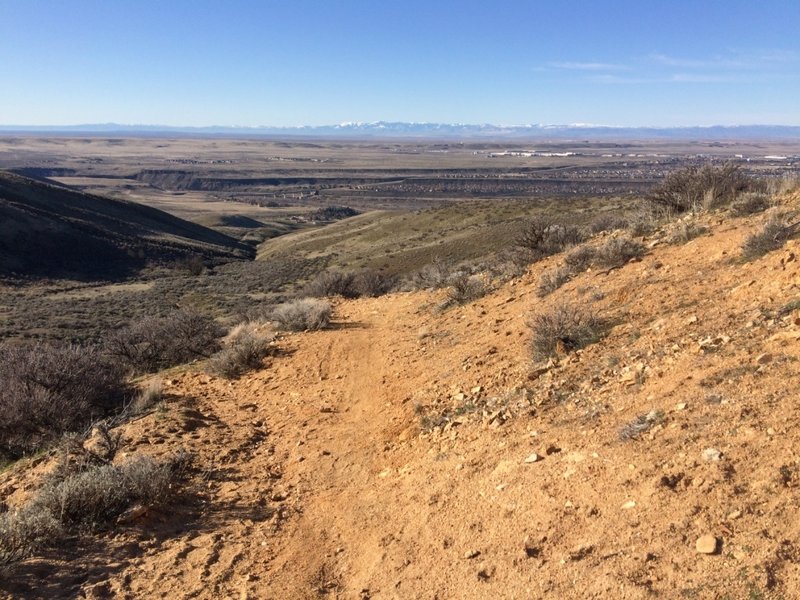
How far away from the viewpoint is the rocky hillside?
380 cm

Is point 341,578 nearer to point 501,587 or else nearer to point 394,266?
point 501,587

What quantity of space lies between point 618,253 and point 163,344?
9.81 meters

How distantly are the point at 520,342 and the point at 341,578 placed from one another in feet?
15.4

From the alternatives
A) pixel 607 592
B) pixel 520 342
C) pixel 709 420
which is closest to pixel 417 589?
pixel 607 592

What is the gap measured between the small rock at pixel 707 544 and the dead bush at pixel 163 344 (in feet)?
34.8

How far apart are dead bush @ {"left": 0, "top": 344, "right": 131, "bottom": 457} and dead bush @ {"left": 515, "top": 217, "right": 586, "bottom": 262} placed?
30.7ft

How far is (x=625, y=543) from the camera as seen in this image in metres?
3.85

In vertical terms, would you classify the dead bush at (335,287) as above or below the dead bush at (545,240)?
below

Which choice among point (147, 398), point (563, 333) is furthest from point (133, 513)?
point (563, 333)

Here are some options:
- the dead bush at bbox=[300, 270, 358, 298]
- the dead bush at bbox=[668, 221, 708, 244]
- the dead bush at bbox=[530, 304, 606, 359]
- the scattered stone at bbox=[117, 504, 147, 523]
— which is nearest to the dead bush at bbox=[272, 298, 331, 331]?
the dead bush at bbox=[300, 270, 358, 298]

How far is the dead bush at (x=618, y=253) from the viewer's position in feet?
33.6

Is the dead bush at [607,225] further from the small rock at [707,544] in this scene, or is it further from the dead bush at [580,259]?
the small rock at [707,544]

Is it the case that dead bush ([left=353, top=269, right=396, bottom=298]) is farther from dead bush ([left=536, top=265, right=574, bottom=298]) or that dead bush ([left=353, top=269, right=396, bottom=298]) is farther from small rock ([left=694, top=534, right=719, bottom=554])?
small rock ([left=694, top=534, right=719, bottom=554])

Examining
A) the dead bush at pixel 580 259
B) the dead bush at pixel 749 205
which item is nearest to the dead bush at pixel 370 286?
the dead bush at pixel 580 259
